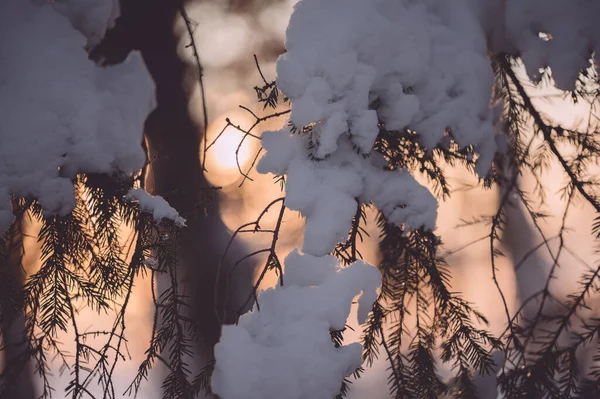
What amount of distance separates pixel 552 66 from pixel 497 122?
29 cm

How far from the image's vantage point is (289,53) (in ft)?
3.02

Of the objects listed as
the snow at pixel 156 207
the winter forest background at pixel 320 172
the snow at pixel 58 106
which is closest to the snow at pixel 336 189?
the winter forest background at pixel 320 172

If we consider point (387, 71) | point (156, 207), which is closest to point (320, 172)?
point (387, 71)

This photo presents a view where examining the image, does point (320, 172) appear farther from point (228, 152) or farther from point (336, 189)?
point (228, 152)

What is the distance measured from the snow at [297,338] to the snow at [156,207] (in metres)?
0.31

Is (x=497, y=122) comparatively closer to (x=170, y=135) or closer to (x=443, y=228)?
(x=443, y=228)

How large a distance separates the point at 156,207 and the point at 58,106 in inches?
13.5

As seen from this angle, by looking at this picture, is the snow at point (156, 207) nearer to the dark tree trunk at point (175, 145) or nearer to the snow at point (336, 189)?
the dark tree trunk at point (175, 145)

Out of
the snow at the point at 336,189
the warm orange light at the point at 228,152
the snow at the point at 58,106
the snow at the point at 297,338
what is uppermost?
the warm orange light at the point at 228,152

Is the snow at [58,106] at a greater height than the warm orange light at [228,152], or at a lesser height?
lesser

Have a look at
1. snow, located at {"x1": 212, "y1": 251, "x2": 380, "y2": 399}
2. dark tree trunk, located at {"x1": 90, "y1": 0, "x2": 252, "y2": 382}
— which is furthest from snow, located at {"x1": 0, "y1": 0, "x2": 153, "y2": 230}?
snow, located at {"x1": 212, "y1": 251, "x2": 380, "y2": 399}

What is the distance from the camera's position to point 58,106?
1012 mm

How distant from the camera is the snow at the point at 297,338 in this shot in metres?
0.76

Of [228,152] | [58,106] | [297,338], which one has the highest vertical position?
[228,152]
